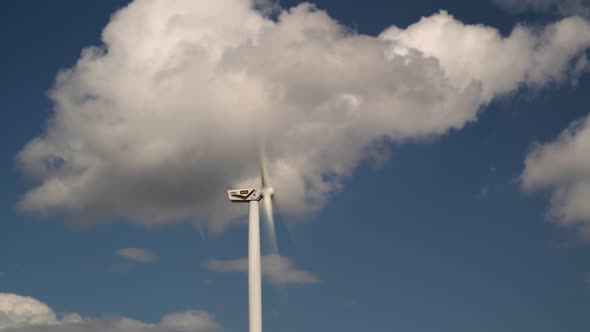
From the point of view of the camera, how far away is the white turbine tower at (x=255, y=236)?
131375mm

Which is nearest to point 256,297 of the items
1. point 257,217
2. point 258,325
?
point 258,325

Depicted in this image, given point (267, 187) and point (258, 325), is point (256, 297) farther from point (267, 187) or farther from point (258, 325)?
point (267, 187)

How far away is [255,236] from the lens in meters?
138

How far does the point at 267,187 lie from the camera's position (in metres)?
145

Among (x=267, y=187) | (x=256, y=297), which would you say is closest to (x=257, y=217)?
(x=267, y=187)

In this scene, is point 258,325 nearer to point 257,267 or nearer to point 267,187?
point 257,267

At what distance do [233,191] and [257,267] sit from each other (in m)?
17.6

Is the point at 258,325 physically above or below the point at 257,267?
below

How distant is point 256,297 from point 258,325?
4.84m

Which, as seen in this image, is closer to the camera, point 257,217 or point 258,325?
point 258,325

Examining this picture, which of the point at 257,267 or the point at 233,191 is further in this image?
the point at 233,191

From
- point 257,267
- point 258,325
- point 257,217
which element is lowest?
point 258,325

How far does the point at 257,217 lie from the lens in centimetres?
14188

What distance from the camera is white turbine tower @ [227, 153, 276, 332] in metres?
131
